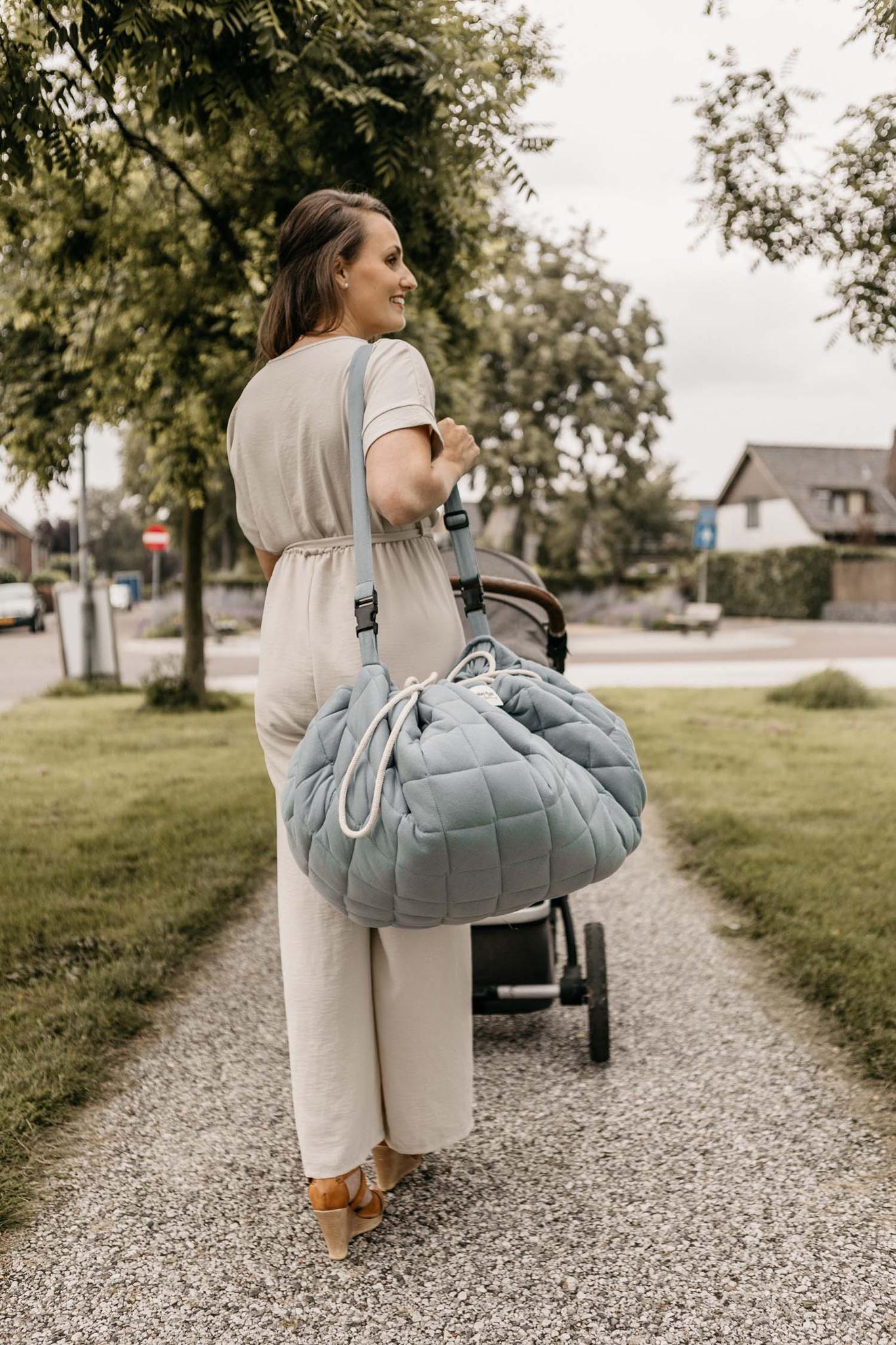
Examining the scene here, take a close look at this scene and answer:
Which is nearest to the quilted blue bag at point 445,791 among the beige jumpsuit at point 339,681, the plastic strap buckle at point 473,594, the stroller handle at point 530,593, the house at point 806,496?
the beige jumpsuit at point 339,681

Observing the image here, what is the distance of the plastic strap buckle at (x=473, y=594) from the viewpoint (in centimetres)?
239

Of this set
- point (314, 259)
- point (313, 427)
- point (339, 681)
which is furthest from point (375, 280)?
point (339, 681)

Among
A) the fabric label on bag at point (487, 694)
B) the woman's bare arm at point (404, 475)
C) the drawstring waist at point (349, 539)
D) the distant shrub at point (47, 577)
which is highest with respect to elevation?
the distant shrub at point (47, 577)

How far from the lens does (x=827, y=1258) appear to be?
2334 millimetres

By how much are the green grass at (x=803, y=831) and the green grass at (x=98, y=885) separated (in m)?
2.30

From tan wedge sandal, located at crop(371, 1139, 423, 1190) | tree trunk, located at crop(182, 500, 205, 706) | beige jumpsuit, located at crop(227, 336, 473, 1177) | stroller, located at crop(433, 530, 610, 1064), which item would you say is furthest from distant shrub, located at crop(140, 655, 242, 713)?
beige jumpsuit, located at crop(227, 336, 473, 1177)

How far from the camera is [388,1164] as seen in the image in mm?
2605

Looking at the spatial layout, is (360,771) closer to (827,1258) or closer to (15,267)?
(827,1258)

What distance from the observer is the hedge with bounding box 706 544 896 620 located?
3850 centimetres

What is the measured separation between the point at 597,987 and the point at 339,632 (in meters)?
1.58

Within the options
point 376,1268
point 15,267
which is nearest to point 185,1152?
point 376,1268

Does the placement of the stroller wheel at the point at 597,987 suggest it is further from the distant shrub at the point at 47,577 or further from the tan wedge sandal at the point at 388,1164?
the distant shrub at the point at 47,577

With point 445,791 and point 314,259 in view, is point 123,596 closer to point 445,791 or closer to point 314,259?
point 314,259

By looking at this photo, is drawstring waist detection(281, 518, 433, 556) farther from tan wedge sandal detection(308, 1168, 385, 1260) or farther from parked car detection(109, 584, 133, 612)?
parked car detection(109, 584, 133, 612)
